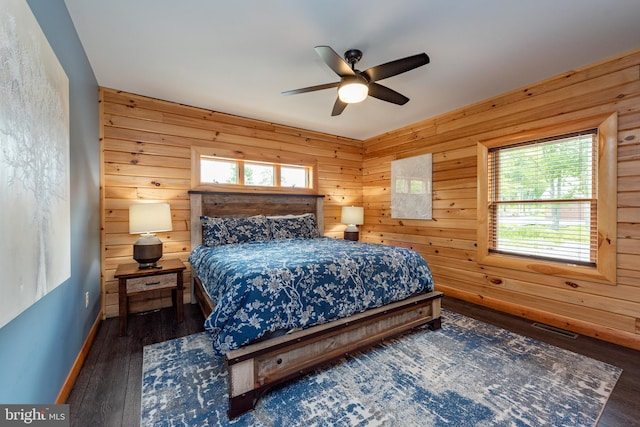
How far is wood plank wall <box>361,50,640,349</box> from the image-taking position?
226 centimetres

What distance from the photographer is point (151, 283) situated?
2.64 metres

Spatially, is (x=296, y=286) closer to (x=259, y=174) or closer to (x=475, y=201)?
(x=259, y=174)

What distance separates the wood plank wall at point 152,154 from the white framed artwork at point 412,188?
6.45ft

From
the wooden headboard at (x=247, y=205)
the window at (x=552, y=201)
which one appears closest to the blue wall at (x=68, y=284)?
the wooden headboard at (x=247, y=205)

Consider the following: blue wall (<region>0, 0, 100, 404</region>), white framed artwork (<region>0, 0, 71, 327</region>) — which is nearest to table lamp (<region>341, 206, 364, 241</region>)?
blue wall (<region>0, 0, 100, 404</region>)

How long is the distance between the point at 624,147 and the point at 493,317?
196 cm

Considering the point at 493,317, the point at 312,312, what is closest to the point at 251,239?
the point at 312,312

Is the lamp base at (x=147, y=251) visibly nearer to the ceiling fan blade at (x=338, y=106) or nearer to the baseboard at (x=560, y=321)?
the ceiling fan blade at (x=338, y=106)

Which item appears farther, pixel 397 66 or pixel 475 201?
pixel 475 201

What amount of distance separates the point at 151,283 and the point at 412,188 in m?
3.64

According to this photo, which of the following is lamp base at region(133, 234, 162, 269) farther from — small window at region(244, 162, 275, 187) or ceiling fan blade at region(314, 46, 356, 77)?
ceiling fan blade at region(314, 46, 356, 77)

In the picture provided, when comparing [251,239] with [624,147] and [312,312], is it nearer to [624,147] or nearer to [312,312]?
[312,312]

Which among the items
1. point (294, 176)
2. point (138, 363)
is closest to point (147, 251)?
point (138, 363)

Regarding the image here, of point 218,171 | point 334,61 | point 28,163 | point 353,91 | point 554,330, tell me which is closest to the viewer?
point 28,163
